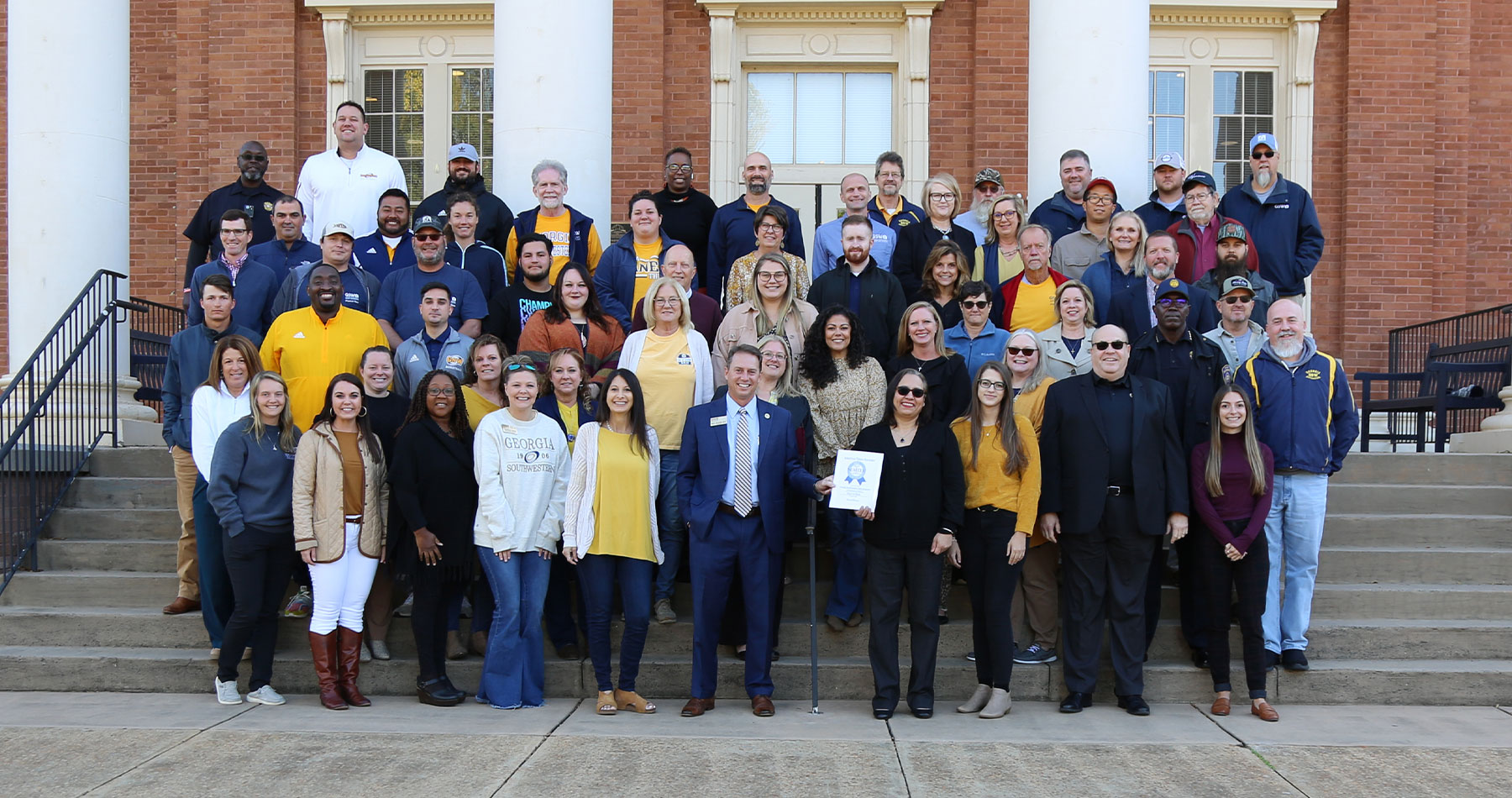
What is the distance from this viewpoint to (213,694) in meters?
7.60

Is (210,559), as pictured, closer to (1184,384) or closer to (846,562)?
(846,562)

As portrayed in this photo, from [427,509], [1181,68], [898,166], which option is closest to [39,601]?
[427,509]

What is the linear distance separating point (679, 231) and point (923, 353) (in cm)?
287

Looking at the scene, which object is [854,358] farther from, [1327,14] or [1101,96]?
[1327,14]

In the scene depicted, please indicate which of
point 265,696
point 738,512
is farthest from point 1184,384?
point 265,696

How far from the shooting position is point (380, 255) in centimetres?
913

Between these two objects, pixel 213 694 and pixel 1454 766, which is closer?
pixel 1454 766

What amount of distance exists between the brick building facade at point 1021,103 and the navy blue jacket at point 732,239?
3983mm

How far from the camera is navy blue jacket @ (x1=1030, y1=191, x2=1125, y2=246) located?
9.41 metres

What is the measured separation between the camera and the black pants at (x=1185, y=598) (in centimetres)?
750

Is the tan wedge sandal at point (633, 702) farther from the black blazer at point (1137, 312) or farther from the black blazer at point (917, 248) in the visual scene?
the black blazer at point (1137, 312)

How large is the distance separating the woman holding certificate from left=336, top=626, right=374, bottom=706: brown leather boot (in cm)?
284

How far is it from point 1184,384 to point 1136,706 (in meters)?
1.86

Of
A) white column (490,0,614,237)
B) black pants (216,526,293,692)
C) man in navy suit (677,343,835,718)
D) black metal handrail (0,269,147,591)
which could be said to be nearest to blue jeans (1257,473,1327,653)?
man in navy suit (677,343,835,718)
